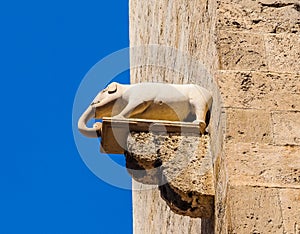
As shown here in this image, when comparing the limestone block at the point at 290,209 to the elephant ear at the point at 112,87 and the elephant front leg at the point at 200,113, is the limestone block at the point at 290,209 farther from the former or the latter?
the elephant ear at the point at 112,87

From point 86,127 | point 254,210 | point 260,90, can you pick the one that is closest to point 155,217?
point 86,127

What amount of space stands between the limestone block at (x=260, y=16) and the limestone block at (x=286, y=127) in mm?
603

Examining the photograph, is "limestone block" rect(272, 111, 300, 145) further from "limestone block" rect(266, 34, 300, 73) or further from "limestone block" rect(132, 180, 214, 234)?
"limestone block" rect(132, 180, 214, 234)

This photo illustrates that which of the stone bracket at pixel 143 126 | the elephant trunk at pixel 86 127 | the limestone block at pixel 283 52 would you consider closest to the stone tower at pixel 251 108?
the limestone block at pixel 283 52

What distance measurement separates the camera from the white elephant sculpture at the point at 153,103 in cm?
392

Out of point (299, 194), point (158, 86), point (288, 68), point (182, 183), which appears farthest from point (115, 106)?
point (299, 194)

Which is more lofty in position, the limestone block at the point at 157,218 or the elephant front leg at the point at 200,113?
the elephant front leg at the point at 200,113

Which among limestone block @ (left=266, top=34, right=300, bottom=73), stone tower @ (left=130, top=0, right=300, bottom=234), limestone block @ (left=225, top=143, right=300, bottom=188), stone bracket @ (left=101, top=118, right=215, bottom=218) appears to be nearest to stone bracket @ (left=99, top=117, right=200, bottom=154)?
stone bracket @ (left=101, top=118, right=215, bottom=218)

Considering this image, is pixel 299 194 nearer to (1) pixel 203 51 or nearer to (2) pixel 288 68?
(2) pixel 288 68

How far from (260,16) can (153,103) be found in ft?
2.41

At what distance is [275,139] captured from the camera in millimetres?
3604

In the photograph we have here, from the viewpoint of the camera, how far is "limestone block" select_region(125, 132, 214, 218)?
3.72m

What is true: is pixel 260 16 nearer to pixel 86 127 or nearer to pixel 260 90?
pixel 260 90

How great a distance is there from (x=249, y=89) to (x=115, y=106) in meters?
0.64
